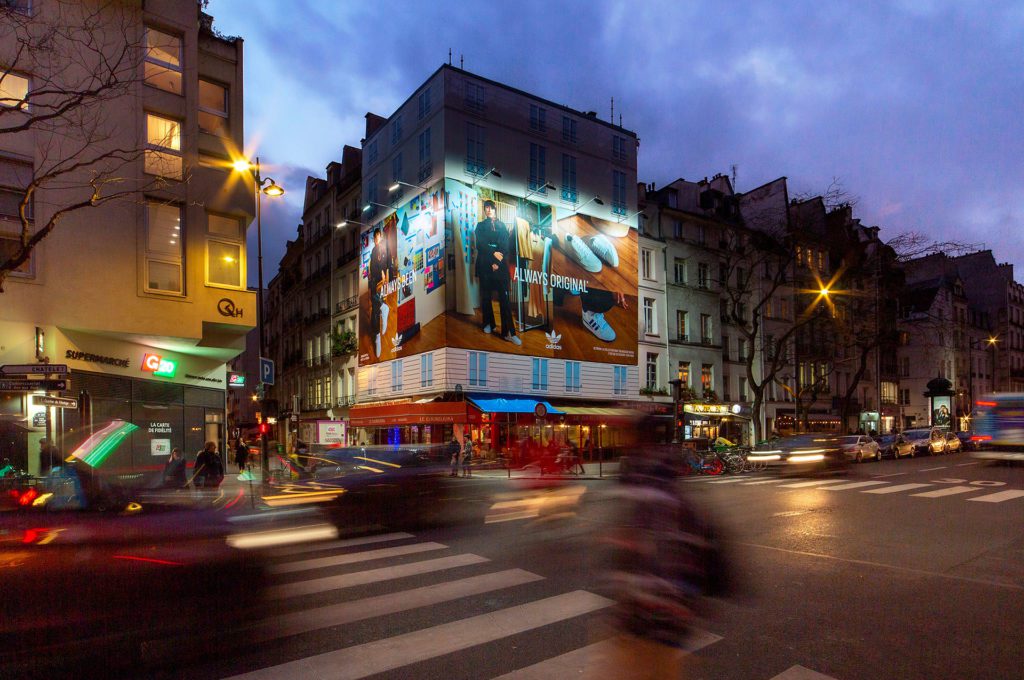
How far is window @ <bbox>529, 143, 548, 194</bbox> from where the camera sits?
33.8m

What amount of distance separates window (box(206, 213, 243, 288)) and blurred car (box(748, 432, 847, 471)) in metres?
19.4

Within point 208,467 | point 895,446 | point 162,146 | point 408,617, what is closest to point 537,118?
point 162,146

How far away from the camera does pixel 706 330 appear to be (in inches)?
1594

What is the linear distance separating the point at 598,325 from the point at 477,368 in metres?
8.13

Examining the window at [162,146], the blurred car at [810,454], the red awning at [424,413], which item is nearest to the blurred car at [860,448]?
the blurred car at [810,454]

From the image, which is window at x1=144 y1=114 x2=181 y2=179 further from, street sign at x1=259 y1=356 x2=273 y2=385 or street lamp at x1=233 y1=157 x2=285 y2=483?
street sign at x1=259 y1=356 x2=273 y2=385

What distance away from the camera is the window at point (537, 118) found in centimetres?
3425

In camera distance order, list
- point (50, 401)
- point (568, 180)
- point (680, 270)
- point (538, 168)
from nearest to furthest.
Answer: point (50, 401)
point (538, 168)
point (568, 180)
point (680, 270)

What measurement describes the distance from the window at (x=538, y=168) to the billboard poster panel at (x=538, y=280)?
0.94 meters

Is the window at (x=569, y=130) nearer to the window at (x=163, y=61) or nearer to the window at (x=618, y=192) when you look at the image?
the window at (x=618, y=192)

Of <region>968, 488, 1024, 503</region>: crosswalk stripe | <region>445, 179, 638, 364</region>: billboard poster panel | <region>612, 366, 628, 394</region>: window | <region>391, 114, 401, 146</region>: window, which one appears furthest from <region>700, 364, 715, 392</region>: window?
<region>968, 488, 1024, 503</region>: crosswalk stripe

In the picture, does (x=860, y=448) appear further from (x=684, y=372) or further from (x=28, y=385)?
(x=28, y=385)

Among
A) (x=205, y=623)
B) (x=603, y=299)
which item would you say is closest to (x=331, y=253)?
(x=603, y=299)

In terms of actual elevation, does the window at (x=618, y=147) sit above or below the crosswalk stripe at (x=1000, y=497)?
above
